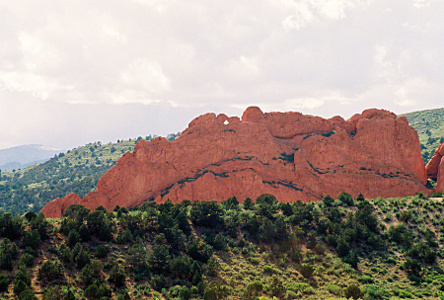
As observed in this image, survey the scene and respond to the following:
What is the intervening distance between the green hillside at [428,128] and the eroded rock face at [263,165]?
28732mm

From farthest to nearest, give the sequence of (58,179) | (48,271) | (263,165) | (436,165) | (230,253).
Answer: (58,179), (436,165), (263,165), (230,253), (48,271)

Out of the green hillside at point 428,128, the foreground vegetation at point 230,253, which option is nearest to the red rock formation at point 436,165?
the foreground vegetation at point 230,253

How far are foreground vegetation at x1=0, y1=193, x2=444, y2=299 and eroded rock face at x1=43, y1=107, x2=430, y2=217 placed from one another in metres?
10.1

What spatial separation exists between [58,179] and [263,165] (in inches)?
3741

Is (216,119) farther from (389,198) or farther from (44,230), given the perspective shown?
(44,230)

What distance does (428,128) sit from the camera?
414 feet

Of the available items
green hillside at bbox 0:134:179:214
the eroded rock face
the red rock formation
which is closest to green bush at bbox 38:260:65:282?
the eroded rock face

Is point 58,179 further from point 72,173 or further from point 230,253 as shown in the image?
point 230,253

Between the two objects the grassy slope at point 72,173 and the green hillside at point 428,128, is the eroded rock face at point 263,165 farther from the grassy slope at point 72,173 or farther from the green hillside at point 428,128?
the green hillside at point 428,128

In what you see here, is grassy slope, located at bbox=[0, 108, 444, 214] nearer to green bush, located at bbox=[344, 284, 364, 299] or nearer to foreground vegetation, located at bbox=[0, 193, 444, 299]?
foreground vegetation, located at bbox=[0, 193, 444, 299]

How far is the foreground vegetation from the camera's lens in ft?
116

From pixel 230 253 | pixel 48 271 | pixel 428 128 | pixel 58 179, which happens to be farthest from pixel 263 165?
pixel 58 179

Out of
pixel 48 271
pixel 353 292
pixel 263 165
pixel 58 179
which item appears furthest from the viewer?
pixel 58 179

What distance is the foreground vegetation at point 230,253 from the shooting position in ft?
116
